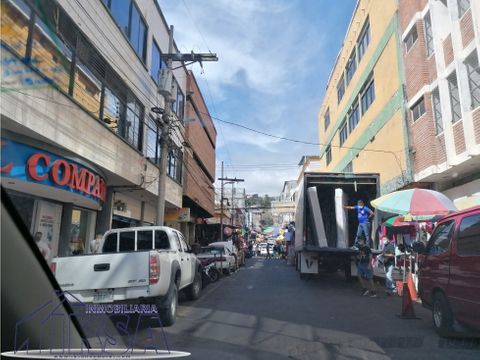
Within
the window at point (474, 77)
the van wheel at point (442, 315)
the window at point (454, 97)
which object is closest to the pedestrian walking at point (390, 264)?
the van wheel at point (442, 315)

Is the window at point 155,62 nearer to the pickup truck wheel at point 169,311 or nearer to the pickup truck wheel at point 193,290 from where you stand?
the pickup truck wheel at point 193,290

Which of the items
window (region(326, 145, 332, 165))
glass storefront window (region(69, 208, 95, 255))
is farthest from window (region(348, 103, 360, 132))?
glass storefront window (region(69, 208, 95, 255))

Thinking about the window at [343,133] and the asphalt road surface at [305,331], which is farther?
the window at [343,133]

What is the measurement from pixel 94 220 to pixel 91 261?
9295 millimetres

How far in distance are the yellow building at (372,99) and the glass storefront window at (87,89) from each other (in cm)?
1254

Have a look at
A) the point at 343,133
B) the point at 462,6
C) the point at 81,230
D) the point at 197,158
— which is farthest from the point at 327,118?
the point at 81,230

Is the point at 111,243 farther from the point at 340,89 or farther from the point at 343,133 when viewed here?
the point at 340,89

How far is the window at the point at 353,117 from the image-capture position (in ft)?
89.4

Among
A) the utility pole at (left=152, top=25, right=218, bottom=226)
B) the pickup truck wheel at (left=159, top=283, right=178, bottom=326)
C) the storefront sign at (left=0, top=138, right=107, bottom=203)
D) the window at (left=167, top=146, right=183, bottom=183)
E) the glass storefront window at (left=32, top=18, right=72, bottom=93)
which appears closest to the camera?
the pickup truck wheel at (left=159, top=283, right=178, bottom=326)

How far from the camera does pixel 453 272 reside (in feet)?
20.5

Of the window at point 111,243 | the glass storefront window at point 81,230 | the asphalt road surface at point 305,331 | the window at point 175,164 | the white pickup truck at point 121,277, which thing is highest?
the window at point 175,164

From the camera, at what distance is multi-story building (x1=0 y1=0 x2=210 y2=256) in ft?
28.1

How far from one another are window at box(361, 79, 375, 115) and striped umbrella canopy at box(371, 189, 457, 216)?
13.2 m

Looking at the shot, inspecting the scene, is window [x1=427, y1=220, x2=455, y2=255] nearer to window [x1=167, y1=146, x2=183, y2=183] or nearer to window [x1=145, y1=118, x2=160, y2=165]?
window [x1=145, y1=118, x2=160, y2=165]
